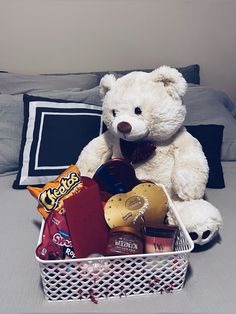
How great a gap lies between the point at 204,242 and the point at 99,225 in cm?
29

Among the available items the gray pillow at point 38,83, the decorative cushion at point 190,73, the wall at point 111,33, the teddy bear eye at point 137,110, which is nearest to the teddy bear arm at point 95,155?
the teddy bear eye at point 137,110

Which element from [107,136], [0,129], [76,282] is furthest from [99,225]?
[0,129]

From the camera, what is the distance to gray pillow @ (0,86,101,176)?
1.46m

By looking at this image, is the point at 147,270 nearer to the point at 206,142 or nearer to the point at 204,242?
the point at 204,242

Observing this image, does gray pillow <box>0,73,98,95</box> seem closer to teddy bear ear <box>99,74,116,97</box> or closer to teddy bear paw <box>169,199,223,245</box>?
teddy bear ear <box>99,74,116,97</box>

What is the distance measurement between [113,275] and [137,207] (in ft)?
0.57

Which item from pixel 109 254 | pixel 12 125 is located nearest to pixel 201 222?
pixel 109 254

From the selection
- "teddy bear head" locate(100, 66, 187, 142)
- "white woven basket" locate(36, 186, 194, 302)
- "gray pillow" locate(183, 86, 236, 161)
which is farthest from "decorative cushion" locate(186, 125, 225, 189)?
"white woven basket" locate(36, 186, 194, 302)

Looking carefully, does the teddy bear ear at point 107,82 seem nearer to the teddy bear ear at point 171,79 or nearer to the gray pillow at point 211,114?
the teddy bear ear at point 171,79

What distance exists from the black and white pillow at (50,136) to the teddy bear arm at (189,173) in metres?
0.42

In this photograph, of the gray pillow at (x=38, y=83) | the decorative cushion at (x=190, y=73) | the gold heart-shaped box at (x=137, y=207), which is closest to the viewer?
the gold heart-shaped box at (x=137, y=207)

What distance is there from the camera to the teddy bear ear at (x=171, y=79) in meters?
1.08

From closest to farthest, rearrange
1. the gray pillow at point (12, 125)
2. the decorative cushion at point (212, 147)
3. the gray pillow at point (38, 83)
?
the decorative cushion at point (212, 147)
the gray pillow at point (12, 125)
the gray pillow at point (38, 83)

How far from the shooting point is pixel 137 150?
1167 millimetres
